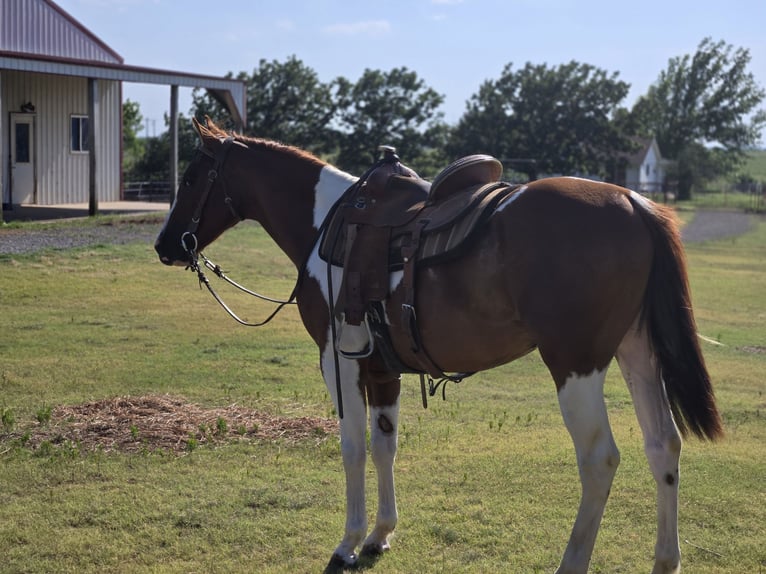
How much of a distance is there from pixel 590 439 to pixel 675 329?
70cm

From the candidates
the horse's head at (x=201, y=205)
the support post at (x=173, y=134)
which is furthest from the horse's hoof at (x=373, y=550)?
the support post at (x=173, y=134)

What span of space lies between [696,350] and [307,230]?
2.37 metres

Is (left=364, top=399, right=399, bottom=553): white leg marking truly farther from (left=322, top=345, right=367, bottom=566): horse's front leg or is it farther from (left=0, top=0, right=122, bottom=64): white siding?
(left=0, top=0, right=122, bottom=64): white siding

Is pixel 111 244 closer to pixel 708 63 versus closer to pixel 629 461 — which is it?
pixel 629 461

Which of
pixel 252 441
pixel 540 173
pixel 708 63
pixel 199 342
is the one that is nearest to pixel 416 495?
pixel 252 441

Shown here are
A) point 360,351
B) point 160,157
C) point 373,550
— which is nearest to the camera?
point 360,351

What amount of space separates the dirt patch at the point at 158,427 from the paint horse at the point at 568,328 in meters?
2.29

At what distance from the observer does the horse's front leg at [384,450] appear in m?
5.24

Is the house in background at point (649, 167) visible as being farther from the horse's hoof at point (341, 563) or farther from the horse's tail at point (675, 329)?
the horse's hoof at point (341, 563)

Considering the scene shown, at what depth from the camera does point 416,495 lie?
613 cm

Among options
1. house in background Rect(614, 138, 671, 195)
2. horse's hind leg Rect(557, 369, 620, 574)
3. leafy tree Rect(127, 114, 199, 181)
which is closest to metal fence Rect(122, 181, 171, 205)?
leafy tree Rect(127, 114, 199, 181)

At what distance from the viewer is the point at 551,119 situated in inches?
1950

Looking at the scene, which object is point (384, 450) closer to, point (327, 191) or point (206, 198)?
point (327, 191)

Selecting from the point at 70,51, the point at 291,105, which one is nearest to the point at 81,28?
the point at 70,51
